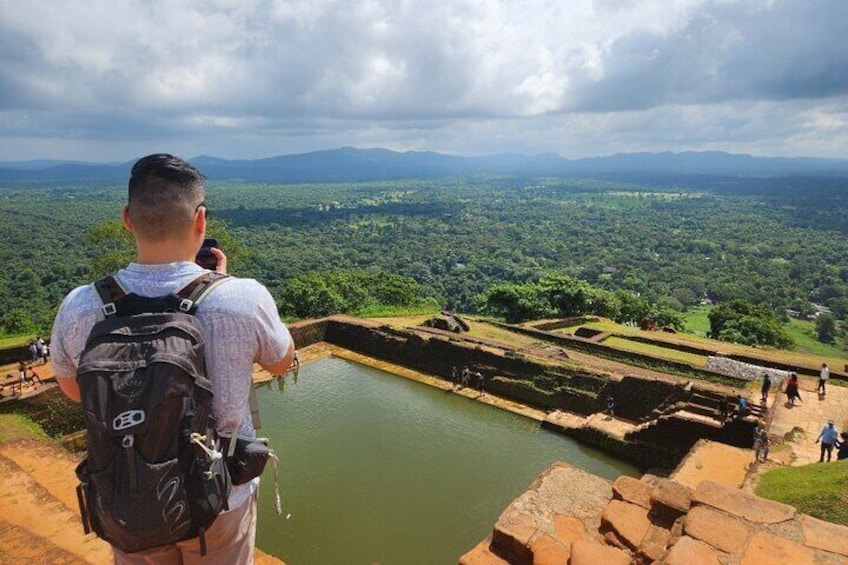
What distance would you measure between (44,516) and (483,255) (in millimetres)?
79777

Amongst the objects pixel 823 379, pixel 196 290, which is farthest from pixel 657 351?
pixel 196 290

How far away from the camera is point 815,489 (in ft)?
18.3

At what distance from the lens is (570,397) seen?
13914 mm

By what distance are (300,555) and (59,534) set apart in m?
3.12

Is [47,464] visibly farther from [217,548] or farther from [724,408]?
Result: [724,408]

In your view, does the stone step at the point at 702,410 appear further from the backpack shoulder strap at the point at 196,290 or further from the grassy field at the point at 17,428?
the grassy field at the point at 17,428

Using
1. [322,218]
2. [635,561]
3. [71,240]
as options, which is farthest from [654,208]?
[635,561]

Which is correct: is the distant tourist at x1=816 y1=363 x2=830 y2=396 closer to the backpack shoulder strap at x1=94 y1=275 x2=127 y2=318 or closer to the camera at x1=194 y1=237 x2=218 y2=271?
the camera at x1=194 y1=237 x2=218 y2=271

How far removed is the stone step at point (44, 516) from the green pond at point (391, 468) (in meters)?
2.33

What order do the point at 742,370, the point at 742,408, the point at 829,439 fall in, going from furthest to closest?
the point at 742,370 → the point at 742,408 → the point at 829,439

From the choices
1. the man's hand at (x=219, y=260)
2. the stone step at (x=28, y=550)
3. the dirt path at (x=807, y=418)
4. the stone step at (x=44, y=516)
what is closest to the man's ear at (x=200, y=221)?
the man's hand at (x=219, y=260)

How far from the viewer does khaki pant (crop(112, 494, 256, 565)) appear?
1851mm

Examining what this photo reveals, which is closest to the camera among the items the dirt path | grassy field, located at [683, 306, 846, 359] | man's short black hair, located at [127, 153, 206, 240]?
man's short black hair, located at [127, 153, 206, 240]

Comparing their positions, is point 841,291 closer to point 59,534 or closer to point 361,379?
point 361,379
